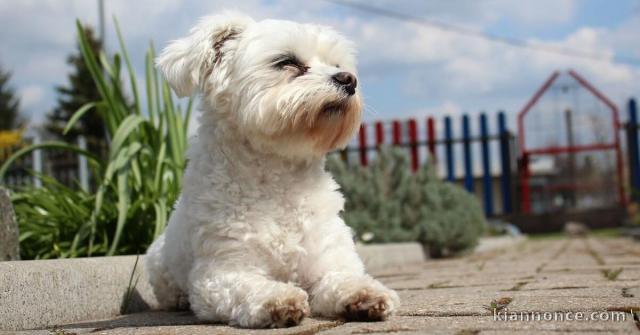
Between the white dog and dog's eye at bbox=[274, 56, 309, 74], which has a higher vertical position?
dog's eye at bbox=[274, 56, 309, 74]

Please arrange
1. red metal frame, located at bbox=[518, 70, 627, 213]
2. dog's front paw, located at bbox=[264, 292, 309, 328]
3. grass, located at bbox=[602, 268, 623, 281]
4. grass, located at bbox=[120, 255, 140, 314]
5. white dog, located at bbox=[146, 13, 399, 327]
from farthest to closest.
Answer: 1. red metal frame, located at bbox=[518, 70, 627, 213]
2. grass, located at bbox=[602, 268, 623, 281]
3. grass, located at bbox=[120, 255, 140, 314]
4. white dog, located at bbox=[146, 13, 399, 327]
5. dog's front paw, located at bbox=[264, 292, 309, 328]

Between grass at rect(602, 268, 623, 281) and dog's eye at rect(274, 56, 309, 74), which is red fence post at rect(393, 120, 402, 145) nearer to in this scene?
grass at rect(602, 268, 623, 281)

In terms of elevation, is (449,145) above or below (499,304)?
above

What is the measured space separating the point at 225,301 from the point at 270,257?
267mm

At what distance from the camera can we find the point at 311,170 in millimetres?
3141

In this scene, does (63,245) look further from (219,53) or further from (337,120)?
(337,120)

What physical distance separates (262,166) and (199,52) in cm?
57

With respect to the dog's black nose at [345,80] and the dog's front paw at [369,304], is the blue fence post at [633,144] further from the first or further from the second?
the dog's front paw at [369,304]

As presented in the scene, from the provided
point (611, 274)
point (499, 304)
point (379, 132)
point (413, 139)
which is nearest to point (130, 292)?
point (499, 304)

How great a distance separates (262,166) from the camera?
3.03m

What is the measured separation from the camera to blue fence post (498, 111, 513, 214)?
21469mm

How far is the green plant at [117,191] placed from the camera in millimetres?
4402

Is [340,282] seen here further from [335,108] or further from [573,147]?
[573,147]

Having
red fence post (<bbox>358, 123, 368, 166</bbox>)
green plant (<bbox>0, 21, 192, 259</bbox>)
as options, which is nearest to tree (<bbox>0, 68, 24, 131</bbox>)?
red fence post (<bbox>358, 123, 368, 166</bbox>)
